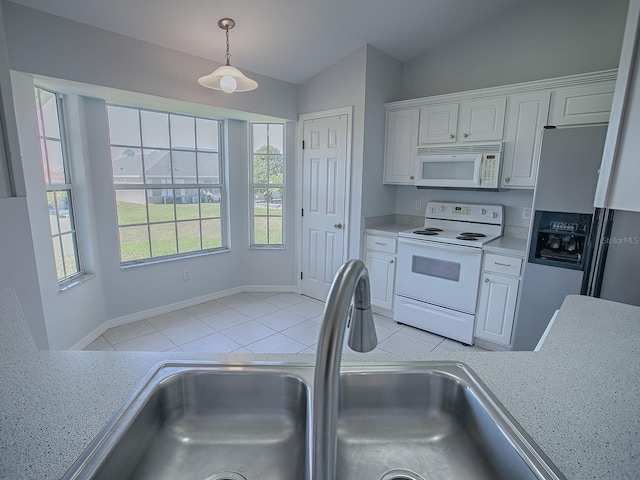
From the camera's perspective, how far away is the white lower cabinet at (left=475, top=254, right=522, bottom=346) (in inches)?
102

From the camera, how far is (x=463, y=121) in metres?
3.02

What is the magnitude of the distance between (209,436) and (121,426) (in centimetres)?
28

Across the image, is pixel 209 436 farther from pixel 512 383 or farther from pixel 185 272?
pixel 185 272

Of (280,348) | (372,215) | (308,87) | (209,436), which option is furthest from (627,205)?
(308,87)

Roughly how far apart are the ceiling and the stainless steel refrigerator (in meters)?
1.57

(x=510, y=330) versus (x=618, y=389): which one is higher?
(x=618, y=389)

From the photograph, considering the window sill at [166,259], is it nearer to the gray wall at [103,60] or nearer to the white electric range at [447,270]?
the gray wall at [103,60]

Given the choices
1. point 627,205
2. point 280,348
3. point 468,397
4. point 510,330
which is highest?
point 627,205

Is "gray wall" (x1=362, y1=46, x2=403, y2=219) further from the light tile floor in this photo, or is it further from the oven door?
A: the light tile floor

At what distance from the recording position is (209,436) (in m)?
0.91

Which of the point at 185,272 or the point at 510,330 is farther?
the point at 185,272

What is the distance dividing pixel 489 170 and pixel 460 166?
0.90 ft

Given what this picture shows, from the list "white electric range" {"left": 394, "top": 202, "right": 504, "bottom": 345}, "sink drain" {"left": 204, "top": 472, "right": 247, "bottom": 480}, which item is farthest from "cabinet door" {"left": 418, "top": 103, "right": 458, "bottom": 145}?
"sink drain" {"left": 204, "top": 472, "right": 247, "bottom": 480}

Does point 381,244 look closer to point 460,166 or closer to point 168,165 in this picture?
point 460,166
